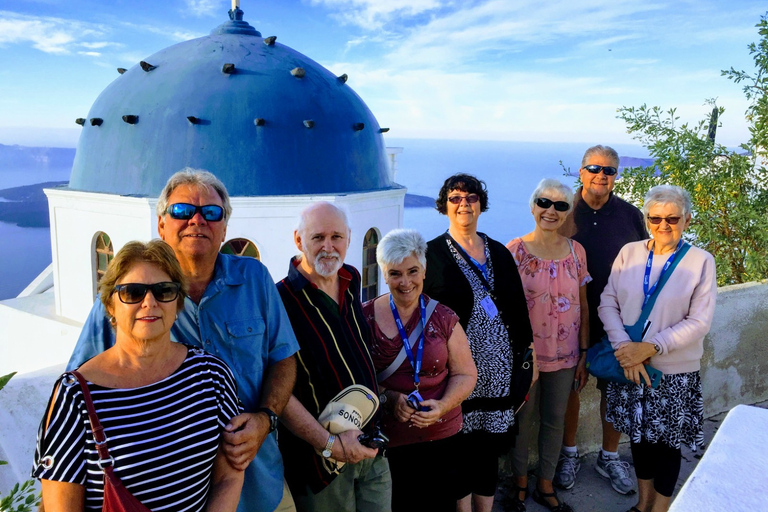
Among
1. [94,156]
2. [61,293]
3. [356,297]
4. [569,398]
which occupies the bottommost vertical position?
[61,293]

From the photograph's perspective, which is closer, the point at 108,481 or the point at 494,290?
the point at 108,481

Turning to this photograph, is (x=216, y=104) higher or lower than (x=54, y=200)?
higher

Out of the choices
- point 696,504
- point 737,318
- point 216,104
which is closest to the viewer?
point 696,504

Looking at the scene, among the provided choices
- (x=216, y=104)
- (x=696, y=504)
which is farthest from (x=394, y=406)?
(x=216, y=104)

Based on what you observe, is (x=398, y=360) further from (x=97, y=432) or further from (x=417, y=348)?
(x=97, y=432)

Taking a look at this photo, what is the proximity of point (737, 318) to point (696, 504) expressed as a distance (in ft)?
12.0

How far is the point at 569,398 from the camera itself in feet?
11.2

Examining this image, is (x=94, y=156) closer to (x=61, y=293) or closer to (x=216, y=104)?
(x=216, y=104)

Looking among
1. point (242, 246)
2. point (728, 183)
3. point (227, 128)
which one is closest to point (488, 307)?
point (728, 183)

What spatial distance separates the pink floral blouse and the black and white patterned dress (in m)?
0.31

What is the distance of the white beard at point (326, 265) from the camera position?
2238 mm

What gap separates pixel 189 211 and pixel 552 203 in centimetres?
192

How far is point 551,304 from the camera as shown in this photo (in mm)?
2982

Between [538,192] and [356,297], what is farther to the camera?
[538,192]
